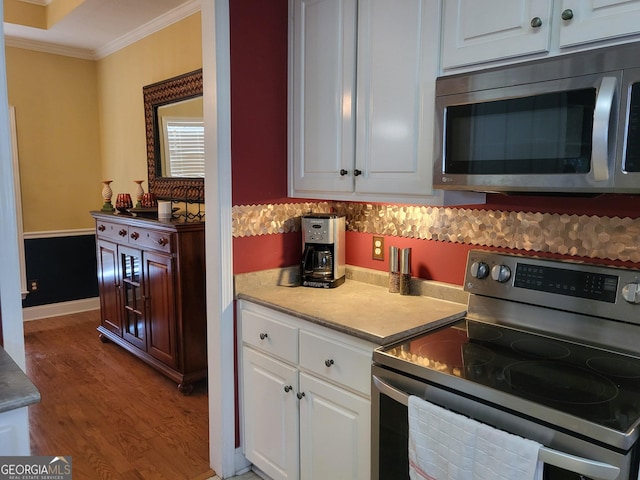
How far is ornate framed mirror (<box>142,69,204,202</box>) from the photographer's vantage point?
12.1 feet

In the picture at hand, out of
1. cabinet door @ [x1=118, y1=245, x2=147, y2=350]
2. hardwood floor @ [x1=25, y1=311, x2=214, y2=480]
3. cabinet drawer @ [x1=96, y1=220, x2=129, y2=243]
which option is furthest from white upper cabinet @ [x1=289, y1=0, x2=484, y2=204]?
cabinet drawer @ [x1=96, y1=220, x2=129, y2=243]

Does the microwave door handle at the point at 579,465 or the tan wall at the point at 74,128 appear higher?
the tan wall at the point at 74,128

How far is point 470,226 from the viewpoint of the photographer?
6.58 ft

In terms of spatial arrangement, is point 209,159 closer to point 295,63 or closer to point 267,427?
point 295,63

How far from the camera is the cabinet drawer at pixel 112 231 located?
3640 millimetres

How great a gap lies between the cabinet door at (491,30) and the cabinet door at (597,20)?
2.3 inches

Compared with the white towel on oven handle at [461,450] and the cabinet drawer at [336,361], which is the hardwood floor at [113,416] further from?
the white towel on oven handle at [461,450]

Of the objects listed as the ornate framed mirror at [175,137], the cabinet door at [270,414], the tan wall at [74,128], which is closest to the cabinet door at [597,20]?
the cabinet door at [270,414]

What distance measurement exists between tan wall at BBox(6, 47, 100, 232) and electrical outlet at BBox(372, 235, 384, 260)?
3.82 metres

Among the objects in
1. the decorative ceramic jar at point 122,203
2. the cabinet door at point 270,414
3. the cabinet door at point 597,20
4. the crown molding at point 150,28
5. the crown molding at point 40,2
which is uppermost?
the crown molding at point 40,2

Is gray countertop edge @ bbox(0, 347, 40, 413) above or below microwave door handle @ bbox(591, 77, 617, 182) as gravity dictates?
below

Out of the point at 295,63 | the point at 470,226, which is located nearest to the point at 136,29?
the point at 295,63

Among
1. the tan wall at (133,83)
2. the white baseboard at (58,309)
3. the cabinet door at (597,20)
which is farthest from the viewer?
the white baseboard at (58,309)

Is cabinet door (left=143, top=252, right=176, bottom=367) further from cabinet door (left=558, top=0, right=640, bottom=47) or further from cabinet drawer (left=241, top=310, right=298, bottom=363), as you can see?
cabinet door (left=558, top=0, right=640, bottom=47)
